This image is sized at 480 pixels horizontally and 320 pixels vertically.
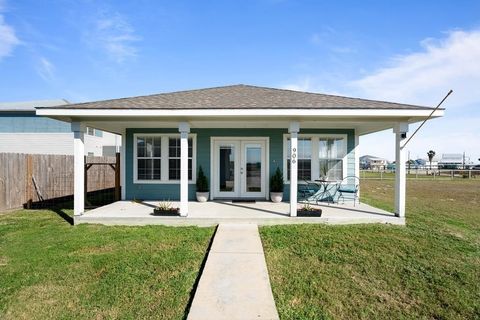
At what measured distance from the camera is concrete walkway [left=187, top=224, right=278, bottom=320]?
10.4ft

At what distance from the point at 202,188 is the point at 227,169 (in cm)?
115

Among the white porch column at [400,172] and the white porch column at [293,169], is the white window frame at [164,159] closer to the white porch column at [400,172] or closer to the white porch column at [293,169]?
the white porch column at [293,169]

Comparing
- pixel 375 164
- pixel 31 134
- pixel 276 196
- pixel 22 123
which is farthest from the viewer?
pixel 375 164

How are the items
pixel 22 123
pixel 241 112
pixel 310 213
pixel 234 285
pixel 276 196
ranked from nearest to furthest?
pixel 234 285
pixel 241 112
pixel 310 213
pixel 276 196
pixel 22 123

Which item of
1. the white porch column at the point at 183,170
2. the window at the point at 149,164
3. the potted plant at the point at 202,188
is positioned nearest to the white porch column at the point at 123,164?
the window at the point at 149,164

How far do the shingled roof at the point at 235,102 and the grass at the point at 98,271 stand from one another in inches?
120

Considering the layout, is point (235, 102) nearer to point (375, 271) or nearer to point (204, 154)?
point (204, 154)

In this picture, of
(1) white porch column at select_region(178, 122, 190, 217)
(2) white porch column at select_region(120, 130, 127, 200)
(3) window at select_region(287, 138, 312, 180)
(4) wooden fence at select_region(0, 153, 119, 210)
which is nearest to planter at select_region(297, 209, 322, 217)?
(3) window at select_region(287, 138, 312, 180)

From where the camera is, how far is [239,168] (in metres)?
9.91

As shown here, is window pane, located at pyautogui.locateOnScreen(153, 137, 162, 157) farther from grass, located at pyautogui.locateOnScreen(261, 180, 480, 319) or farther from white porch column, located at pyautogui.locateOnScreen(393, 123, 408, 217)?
white porch column, located at pyautogui.locateOnScreen(393, 123, 408, 217)

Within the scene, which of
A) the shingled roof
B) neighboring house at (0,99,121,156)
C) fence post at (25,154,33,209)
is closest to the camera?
the shingled roof

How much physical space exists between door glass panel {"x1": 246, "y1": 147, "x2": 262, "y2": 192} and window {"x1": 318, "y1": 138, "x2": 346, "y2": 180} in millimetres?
2137

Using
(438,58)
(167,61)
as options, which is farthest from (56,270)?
(438,58)

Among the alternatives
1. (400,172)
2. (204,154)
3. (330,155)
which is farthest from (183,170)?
(400,172)
